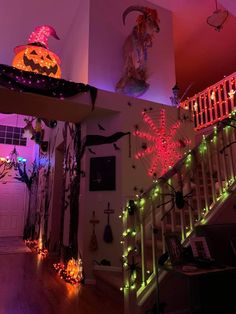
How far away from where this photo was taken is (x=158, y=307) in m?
2.51

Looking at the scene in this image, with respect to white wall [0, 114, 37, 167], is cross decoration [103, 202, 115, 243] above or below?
below

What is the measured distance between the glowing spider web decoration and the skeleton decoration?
0.53 metres

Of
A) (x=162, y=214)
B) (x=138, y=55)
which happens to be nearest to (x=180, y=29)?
(x=138, y=55)

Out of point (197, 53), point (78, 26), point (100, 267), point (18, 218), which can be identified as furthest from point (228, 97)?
point (18, 218)

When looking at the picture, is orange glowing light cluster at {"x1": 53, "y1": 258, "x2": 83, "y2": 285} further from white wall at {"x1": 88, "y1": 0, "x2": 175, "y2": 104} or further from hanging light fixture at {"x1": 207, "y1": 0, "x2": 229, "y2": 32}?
hanging light fixture at {"x1": 207, "y1": 0, "x2": 229, "y2": 32}

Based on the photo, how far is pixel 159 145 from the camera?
4684 millimetres

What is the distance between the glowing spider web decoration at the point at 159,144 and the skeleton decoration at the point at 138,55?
534 millimetres

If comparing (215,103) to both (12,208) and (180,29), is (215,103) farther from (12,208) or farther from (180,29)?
(12,208)

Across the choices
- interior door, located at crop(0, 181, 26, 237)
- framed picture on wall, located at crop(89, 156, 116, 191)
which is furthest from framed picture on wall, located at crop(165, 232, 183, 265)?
interior door, located at crop(0, 181, 26, 237)

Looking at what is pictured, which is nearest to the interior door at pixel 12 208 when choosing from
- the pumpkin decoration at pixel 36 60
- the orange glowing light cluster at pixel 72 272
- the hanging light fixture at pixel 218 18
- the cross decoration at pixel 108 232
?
the orange glowing light cluster at pixel 72 272

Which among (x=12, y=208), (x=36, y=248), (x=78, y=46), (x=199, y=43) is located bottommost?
(x=36, y=248)

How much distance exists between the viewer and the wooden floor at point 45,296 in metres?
2.95

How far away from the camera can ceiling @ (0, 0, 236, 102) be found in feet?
18.4

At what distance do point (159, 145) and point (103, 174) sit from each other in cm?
121
